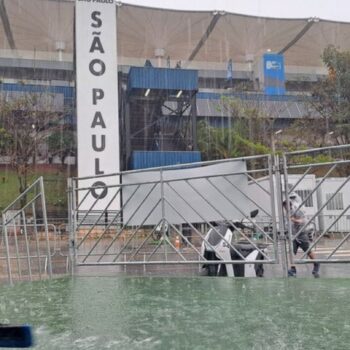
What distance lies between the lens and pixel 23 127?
91.1ft

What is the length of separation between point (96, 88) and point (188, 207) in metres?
17.0

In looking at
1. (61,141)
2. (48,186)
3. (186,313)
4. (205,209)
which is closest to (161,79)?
(61,141)

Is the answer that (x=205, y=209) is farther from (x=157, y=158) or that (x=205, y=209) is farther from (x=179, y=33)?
(x=179, y=33)

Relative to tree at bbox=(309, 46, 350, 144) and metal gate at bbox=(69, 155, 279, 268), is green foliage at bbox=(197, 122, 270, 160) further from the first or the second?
metal gate at bbox=(69, 155, 279, 268)

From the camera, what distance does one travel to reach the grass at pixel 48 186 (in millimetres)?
28222

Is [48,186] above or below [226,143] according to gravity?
below

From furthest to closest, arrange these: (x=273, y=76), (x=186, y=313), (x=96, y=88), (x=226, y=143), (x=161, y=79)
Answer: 1. (x=273, y=76)
2. (x=226, y=143)
3. (x=161, y=79)
4. (x=96, y=88)
5. (x=186, y=313)

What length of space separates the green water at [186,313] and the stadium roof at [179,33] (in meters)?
39.4

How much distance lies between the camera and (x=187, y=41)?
48.7 meters

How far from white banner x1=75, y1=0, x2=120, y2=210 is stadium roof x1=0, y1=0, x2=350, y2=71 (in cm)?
2001

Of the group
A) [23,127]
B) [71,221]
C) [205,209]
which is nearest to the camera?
[205,209]

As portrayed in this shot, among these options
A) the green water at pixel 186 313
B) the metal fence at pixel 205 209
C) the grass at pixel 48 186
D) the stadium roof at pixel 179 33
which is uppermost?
the stadium roof at pixel 179 33

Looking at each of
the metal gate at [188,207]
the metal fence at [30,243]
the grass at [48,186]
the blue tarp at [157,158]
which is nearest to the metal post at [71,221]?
the metal gate at [188,207]

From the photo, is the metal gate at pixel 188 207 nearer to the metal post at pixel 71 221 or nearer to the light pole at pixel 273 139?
the metal post at pixel 71 221
